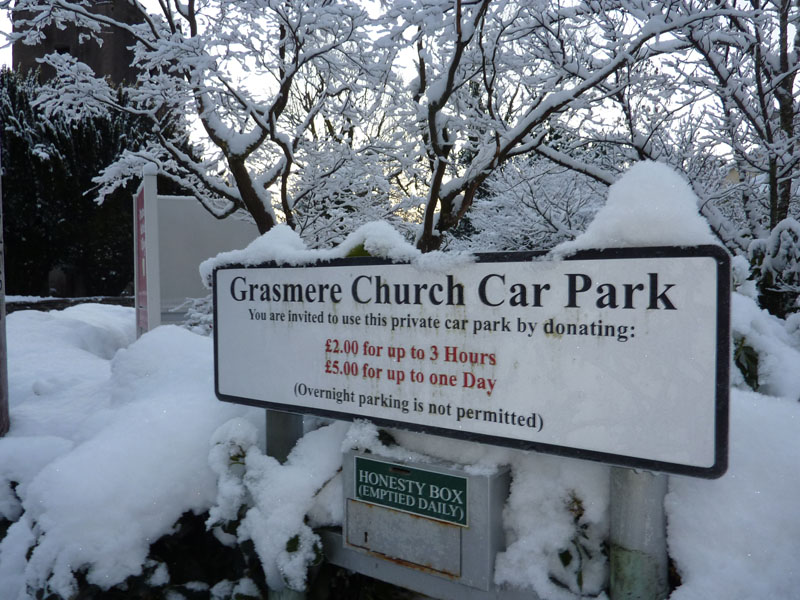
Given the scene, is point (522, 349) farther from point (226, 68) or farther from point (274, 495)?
point (226, 68)

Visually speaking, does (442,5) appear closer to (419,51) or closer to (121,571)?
(419,51)

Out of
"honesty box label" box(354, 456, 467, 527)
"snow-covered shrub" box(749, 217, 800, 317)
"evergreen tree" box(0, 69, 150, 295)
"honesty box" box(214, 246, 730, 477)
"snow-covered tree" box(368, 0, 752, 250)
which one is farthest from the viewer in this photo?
"evergreen tree" box(0, 69, 150, 295)

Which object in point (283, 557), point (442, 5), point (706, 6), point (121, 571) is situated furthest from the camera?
point (706, 6)

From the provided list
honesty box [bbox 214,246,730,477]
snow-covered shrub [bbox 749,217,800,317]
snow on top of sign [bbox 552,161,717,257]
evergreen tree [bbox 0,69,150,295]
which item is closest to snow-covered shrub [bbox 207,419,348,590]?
honesty box [bbox 214,246,730,477]

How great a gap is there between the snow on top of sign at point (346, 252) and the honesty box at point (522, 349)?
1.2 inches

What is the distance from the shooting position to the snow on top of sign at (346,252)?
1.75 meters

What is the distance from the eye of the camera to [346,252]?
1985mm

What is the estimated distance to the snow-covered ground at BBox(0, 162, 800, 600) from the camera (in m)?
1.50

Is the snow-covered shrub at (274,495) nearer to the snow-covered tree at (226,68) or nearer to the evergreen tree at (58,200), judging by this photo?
the snow-covered tree at (226,68)

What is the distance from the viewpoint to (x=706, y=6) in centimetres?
609

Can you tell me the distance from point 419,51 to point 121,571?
583 cm

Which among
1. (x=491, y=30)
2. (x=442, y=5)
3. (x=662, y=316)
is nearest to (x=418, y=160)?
(x=491, y=30)

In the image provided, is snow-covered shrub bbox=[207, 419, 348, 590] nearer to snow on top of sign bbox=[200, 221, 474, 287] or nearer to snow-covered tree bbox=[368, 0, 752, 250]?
snow on top of sign bbox=[200, 221, 474, 287]

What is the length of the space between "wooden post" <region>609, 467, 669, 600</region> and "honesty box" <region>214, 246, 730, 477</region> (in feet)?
0.38
